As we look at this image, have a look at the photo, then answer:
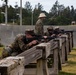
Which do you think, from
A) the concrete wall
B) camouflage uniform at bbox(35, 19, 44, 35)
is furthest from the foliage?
camouflage uniform at bbox(35, 19, 44, 35)

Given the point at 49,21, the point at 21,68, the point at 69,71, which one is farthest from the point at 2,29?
the point at 49,21

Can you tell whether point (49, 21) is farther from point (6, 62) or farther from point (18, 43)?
point (6, 62)

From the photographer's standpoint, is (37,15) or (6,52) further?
(37,15)

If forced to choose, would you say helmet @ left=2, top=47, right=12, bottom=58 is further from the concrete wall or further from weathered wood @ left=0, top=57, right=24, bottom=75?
the concrete wall

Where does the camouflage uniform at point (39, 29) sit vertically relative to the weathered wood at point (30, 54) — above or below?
above

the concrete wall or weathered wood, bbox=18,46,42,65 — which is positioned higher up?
weathered wood, bbox=18,46,42,65

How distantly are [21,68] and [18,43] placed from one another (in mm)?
4044

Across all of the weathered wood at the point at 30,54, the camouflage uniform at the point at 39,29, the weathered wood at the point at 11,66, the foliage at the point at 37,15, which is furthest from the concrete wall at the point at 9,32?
the foliage at the point at 37,15

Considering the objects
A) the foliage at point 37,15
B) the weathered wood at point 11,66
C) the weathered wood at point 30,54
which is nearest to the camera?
the weathered wood at point 11,66

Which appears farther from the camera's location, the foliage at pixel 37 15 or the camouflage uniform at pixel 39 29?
the foliage at pixel 37 15

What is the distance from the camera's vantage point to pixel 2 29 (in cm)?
2662

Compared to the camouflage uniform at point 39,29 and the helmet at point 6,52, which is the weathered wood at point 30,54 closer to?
the helmet at point 6,52

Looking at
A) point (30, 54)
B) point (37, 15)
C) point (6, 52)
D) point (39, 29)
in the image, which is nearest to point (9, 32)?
point (39, 29)

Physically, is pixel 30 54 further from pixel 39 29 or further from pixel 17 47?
pixel 39 29
